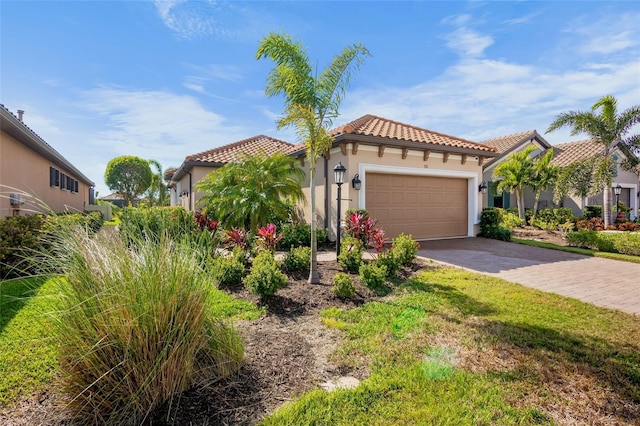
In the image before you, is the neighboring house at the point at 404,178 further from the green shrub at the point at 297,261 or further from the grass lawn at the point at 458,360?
the grass lawn at the point at 458,360

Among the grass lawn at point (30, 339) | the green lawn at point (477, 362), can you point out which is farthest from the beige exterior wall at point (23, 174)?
the green lawn at point (477, 362)

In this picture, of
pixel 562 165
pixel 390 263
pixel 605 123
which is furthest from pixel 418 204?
pixel 562 165

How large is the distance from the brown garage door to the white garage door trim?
16cm

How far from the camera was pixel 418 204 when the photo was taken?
11.5m

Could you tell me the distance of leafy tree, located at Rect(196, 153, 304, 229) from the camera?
9555 mm

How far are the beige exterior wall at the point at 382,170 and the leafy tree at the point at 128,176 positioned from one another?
88.8ft

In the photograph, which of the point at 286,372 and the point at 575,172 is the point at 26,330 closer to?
the point at 286,372

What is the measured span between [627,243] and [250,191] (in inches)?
481

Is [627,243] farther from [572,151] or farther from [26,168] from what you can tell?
[26,168]

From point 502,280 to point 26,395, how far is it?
7387 millimetres

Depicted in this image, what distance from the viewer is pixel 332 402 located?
2.45 metres

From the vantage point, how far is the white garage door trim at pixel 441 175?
396 inches

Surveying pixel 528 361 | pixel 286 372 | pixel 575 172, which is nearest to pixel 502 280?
pixel 528 361

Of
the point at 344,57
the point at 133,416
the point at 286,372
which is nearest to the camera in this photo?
the point at 133,416
